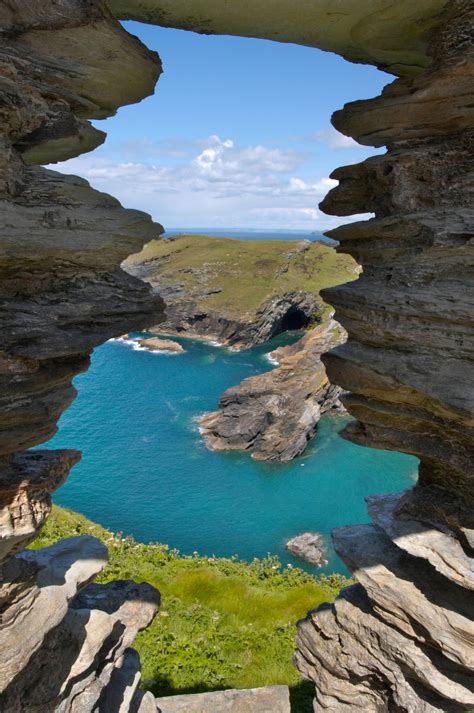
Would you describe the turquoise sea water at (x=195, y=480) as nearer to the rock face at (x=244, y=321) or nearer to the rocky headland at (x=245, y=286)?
the rock face at (x=244, y=321)

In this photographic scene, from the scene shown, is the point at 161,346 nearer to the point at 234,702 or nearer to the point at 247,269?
the point at 247,269

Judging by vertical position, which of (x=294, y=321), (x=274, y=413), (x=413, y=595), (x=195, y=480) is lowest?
(x=294, y=321)

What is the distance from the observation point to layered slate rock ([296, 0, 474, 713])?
14227mm

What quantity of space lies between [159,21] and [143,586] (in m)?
18.4

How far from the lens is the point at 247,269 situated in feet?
Answer: 491

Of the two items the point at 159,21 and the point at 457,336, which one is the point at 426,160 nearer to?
the point at 457,336

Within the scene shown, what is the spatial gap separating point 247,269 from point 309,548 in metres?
109

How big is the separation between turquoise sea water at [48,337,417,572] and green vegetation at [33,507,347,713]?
1720cm

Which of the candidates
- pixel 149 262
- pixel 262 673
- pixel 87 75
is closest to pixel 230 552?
pixel 262 673

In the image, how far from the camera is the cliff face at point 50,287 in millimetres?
12531

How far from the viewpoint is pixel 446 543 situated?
1570 centimetres

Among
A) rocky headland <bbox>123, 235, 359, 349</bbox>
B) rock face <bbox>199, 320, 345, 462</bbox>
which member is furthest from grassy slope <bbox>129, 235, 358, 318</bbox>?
rock face <bbox>199, 320, 345, 462</bbox>

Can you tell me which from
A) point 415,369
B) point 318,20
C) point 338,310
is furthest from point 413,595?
point 318,20

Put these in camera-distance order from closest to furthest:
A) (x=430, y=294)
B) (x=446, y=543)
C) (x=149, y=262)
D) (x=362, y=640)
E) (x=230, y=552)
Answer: (x=430, y=294)
(x=446, y=543)
(x=362, y=640)
(x=230, y=552)
(x=149, y=262)
